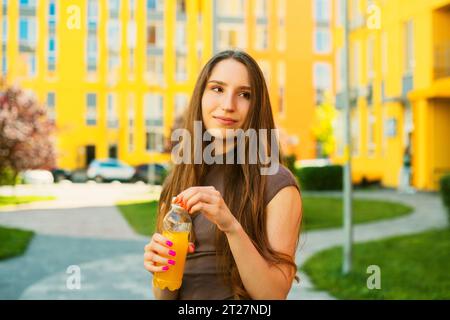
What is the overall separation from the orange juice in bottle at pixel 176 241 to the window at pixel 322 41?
27652 mm

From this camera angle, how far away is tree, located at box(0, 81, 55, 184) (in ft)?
52.5

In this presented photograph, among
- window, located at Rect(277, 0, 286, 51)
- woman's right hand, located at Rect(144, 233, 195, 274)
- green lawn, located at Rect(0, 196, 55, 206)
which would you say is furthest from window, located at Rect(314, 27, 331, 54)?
woman's right hand, located at Rect(144, 233, 195, 274)

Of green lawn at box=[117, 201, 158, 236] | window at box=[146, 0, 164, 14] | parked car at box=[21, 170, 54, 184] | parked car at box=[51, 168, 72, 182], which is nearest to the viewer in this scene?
green lawn at box=[117, 201, 158, 236]

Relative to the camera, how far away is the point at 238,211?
1771mm

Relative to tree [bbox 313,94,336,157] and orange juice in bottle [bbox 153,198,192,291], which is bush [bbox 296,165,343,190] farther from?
orange juice in bottle [bbox 153,198,192,291]

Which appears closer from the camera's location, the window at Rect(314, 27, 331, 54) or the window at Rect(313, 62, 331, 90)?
the window at Rect(314, 27, 331, 54)

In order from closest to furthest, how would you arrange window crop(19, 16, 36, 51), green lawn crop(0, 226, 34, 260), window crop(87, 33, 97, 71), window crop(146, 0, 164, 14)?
green lawn crop(0, 226, 34, 260) → window crop(19, 16, 36, 51) → window crop(87, 33, 97, 71) → window crop(146, 0, 164, 14)

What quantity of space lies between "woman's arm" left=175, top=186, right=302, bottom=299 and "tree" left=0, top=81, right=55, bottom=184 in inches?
579

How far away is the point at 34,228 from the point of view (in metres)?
12.5

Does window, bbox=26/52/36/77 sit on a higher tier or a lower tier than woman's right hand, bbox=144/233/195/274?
higher

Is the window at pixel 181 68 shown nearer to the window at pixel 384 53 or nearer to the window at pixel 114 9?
the window at pixel 114 9
